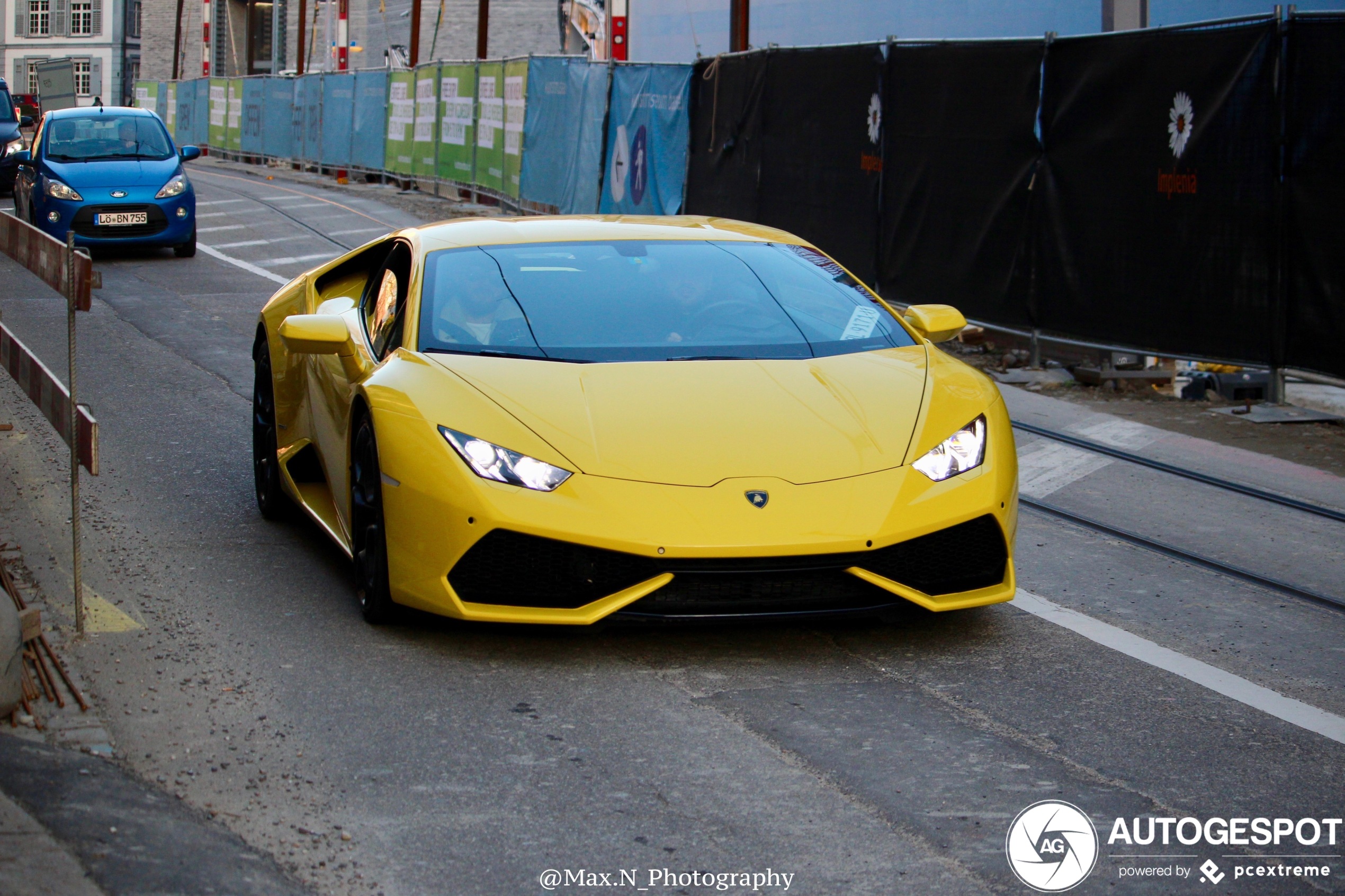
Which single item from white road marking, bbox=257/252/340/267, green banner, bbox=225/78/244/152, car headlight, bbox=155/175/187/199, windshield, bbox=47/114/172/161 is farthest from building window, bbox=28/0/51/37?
white road marking, bbox=257/252/340/267

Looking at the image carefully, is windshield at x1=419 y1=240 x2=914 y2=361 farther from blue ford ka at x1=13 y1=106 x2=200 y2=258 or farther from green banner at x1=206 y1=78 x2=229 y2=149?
green banner at x1=206 y1=78 x2=229 y2=149

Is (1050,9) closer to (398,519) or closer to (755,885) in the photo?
(398,519)

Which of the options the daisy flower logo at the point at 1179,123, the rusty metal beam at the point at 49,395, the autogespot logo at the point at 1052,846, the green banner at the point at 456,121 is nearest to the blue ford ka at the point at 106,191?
the green banner at the point at 456,121

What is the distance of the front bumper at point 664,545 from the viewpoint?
4508 millimetres

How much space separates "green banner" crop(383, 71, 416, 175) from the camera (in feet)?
94.0

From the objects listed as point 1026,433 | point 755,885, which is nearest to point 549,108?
point 1026,433

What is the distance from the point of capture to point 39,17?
92.6 m

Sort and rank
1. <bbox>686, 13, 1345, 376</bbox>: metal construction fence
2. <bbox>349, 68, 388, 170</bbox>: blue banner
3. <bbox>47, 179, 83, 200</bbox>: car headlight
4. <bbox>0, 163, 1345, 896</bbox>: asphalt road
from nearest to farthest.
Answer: <bbox>0, 163, 1345, 896</bbox>: asphalt road → <bbox>686, 13, 1345, 376</bbox>: metal construction fence → <bbox>47, 179, 83, 200</bbox>: car headlight → <bbox>349, 68, 388, 170</bbox>: blue banner

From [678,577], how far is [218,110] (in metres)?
42.1

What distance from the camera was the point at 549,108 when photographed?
21906 mm

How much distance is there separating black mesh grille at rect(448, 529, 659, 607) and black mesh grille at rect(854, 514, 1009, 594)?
26.3 inches

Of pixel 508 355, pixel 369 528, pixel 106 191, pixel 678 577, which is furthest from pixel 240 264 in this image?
pixel 678 577

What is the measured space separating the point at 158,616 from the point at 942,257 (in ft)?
27.4

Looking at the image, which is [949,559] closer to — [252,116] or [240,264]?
[240,264]
